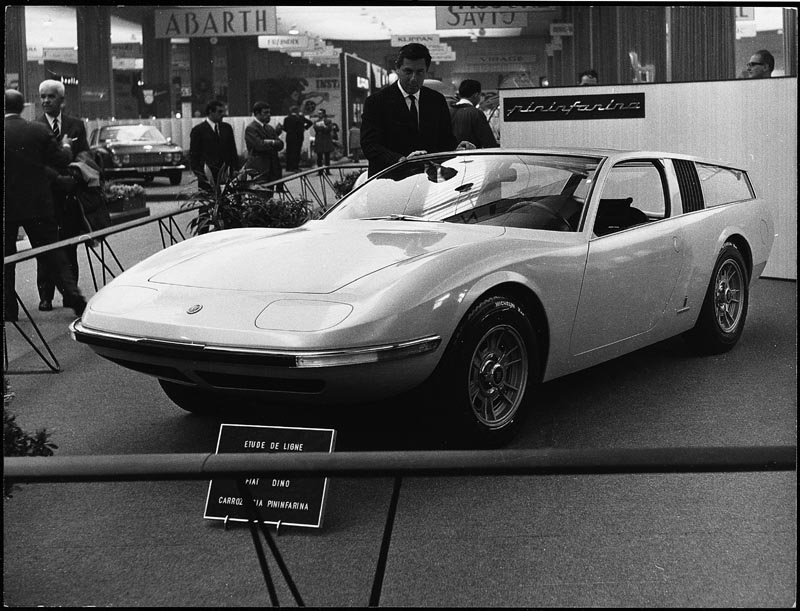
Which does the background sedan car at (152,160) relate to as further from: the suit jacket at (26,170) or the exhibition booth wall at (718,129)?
the suit jacket at (26,170)

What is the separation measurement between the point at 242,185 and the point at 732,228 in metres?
2.74

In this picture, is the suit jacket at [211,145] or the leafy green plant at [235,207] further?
the suit jacket at [211,145]

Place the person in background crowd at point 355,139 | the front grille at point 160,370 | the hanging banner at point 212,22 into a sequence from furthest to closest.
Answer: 1. the person in background crowd at point 355,139
2. the front grille at point 160,370
3. the hanging banner at point 212,22

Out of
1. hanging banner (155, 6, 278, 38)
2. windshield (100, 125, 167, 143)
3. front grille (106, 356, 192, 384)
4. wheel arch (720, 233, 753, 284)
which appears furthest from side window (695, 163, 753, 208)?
windshield (100, 125, 167, 143)

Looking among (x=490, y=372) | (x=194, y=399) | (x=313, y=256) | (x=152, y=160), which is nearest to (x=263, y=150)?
(x=152, y=160)

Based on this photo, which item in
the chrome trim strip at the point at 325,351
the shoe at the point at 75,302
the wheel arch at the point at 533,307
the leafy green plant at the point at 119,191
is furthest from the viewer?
the leafy green plant at the point at 119,191

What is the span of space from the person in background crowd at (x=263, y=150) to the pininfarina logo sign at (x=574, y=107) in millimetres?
1468

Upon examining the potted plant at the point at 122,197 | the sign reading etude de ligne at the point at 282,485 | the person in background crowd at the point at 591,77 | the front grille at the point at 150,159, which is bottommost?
the sign reading etude de ligne at the point at 282,485

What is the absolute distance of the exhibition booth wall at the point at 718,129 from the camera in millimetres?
2143

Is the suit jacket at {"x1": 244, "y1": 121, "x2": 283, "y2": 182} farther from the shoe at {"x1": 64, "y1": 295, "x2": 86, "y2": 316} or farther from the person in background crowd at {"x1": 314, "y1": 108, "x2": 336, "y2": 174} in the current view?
the shoe at {"x1": 64, "y1": 295, "x2": 86, "y2": 316}

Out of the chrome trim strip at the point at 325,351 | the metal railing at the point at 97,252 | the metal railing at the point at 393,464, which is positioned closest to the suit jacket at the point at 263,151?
the metal railing at the point at 97,252

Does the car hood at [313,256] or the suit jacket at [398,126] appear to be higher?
the suit jacket at [398,126]

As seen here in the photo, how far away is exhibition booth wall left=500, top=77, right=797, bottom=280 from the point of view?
7.03 feet

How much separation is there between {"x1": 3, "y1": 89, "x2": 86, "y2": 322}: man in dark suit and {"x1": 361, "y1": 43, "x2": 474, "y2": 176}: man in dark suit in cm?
124
